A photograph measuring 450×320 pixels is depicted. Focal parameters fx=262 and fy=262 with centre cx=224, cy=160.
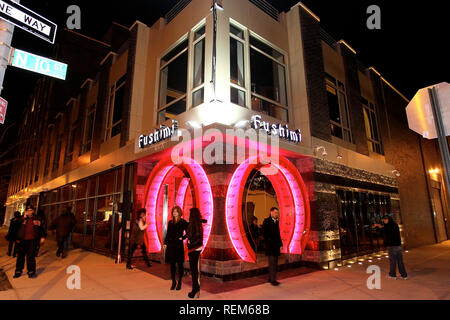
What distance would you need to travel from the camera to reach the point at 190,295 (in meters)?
5.31

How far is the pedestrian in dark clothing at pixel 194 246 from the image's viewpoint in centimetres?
538

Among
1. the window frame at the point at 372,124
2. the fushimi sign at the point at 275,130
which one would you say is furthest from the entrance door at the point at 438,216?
the fushimi sign at the point at 275,130

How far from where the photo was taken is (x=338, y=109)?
467 inches

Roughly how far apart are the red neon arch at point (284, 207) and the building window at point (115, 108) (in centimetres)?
743

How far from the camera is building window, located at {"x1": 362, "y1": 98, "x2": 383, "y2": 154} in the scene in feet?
45.1

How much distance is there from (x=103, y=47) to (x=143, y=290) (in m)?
25.5

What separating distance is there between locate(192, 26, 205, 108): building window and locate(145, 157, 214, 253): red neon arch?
6.82 ft

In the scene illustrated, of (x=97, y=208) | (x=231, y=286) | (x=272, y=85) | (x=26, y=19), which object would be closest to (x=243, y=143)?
(x=231, y=286)

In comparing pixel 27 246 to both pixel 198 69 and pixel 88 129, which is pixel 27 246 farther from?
pixel 88 129

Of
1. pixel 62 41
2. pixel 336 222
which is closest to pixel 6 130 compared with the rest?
pixel 336 222

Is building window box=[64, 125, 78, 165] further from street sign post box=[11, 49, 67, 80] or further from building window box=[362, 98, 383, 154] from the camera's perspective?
building window box=[362, 98, 383, 154]

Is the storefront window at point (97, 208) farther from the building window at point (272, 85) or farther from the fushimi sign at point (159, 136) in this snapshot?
the building window at point (272, 85)

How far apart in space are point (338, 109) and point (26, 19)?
11254mm
